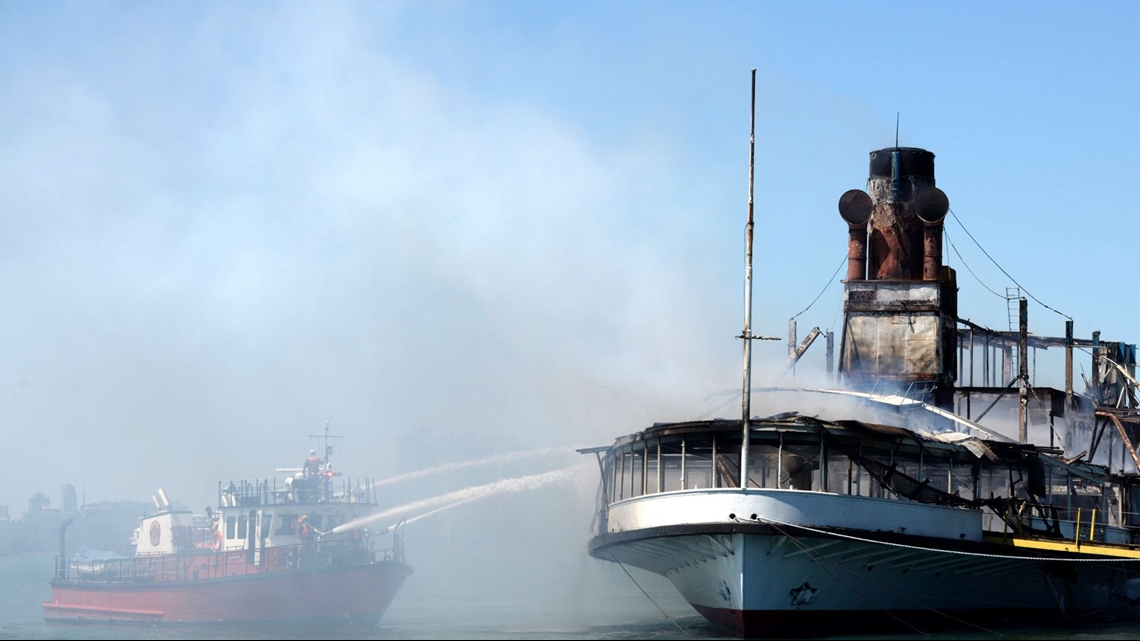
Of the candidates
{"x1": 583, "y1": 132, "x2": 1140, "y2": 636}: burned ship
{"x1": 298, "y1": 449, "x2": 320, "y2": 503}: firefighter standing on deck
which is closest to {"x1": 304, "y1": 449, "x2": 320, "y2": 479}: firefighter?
{"x1": 298, "y1": 449, "x2": 320, "y2": 503}: firefighter standing on deck

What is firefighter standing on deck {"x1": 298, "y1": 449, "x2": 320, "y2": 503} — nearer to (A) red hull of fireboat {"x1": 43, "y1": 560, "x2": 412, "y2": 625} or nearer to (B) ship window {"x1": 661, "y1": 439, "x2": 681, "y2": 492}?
(A) red hull of fireboat {"x1": 43, "y1": 560, "x2": 412, "y2": 625}

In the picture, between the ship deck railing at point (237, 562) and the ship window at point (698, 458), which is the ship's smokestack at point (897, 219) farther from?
the ship deck railing at point (237, 562)

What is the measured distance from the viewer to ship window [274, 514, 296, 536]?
64062mm

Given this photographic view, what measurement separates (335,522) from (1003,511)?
37.0 m

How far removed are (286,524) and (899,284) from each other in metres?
32.9

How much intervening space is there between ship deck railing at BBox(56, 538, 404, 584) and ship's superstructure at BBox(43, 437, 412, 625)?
6cm

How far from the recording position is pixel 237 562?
63.0 meters

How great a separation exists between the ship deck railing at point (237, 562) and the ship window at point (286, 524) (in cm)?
142

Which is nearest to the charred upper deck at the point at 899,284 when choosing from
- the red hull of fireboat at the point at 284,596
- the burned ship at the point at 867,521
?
Result: the burned ship at the point at 867,521

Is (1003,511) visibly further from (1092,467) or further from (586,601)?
(586,601)

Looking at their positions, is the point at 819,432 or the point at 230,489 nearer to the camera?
the point at 819,432

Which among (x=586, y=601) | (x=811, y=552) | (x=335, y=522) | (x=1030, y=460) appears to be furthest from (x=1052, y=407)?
(x=335, y=522)

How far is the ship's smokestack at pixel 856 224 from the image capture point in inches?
2258

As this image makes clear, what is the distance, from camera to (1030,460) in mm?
41031
